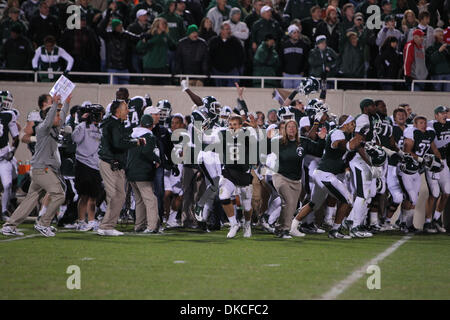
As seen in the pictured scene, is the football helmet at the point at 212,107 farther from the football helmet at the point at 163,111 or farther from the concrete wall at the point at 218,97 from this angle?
the concrete wall at the point at 218,97

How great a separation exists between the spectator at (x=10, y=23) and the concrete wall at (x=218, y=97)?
110 centimetres

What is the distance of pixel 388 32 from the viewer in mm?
17469

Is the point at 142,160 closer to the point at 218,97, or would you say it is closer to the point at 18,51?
the point at 218,97

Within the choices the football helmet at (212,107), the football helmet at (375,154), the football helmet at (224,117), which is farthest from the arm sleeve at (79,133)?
the football helmet at (375,154)

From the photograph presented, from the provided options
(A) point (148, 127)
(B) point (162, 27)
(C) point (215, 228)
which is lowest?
(C) point (215, 228)

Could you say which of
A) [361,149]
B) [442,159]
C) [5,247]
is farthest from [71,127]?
[442,159]

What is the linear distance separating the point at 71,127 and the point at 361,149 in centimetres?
479

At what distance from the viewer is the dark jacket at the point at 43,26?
18.0 m

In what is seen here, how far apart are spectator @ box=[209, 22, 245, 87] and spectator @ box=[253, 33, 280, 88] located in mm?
352

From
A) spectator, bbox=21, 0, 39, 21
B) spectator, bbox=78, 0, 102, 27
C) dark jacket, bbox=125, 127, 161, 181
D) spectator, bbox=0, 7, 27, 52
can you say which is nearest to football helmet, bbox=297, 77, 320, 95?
dark jacket, bbox=125, 127, 161, 181

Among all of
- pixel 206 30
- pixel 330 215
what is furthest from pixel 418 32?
pixel 330 215

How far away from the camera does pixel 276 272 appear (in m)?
8.52

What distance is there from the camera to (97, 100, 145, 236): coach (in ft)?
38.9

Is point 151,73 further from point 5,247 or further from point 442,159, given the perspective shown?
point 5,247
